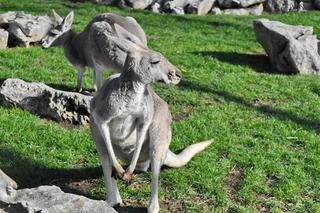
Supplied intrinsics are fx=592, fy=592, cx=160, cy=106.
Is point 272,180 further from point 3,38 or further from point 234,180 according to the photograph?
point 3,38

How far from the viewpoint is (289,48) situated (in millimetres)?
8625

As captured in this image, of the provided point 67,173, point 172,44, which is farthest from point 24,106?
point 172,44

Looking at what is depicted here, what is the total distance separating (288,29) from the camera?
908 cm

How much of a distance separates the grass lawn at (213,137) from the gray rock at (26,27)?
342mm

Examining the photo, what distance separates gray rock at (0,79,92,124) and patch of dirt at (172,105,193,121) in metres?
1.04

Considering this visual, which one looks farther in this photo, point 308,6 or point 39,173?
point 308,6

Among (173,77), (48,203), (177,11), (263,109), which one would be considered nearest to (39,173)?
(48,203)

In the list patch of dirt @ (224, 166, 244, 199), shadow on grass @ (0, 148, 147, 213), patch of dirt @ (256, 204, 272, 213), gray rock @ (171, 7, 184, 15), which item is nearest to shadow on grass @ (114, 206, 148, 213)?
shadow on grass @ (0, 148, 147, 213)

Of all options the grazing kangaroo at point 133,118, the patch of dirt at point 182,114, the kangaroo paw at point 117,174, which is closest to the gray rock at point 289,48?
the patch of dirt at point 182,114

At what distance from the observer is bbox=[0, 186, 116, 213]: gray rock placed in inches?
141

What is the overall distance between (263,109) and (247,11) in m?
7.19

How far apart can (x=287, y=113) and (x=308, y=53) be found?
2.11 meters

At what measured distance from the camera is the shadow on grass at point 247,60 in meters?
9.02

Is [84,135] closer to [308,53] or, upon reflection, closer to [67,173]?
[67,173]
